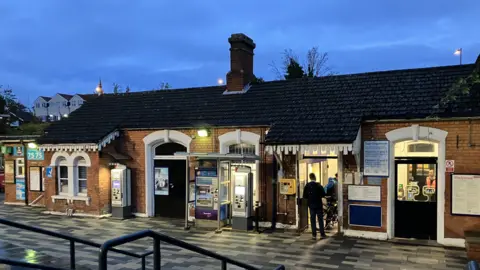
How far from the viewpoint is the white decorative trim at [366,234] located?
10711mm

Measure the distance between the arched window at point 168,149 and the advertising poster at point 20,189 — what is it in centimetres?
754

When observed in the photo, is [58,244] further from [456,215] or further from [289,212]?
[456,215]

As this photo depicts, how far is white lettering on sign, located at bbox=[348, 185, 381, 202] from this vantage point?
1084 centimetres

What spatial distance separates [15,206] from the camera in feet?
57.4

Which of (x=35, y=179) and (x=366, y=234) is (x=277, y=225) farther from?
(x=35, y=179)

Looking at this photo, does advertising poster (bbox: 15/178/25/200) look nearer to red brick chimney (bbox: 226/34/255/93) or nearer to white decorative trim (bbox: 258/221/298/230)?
red brick chimney (bbox: 226/34/255/93)

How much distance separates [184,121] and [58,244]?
17.8 feet

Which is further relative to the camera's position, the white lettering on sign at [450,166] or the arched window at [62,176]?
the arched window at [62,176]

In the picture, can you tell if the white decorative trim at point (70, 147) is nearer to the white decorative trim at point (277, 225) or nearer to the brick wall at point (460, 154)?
the white decorative trim at point (277, 225)

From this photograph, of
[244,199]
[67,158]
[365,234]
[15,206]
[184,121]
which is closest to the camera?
[365,234]

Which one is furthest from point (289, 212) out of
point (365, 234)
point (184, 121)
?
point (184, 121)

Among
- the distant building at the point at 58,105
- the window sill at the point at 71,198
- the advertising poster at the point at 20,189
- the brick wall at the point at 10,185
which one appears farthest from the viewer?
the distant building at the point at 58,105

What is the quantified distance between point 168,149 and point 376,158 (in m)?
6.97

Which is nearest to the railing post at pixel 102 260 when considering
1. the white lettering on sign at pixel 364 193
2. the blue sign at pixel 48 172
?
the white lettering on sign at pixel 364 193
